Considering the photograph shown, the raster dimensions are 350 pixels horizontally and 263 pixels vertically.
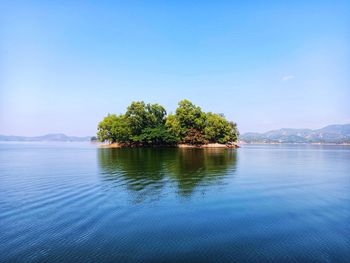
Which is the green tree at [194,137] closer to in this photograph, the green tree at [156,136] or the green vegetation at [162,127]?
the green vegetation at [162,127]

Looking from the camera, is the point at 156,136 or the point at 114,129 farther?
the point at 114,129

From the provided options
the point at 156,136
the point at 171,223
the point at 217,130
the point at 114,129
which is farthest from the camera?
the point at 217,130

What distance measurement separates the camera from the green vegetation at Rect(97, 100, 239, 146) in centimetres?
8950

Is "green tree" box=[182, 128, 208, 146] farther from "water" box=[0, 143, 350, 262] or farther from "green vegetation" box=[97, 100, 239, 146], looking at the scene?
"water" box=[0, 143, 350, 262]

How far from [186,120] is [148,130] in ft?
54.3

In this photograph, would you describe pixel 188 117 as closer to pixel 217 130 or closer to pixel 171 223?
pixel 217 130

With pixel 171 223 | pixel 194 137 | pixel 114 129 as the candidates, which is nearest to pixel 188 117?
pixel 194 137

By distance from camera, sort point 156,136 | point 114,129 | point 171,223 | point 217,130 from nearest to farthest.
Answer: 1. point 171,223
2. point 156,136
3. point 114,129
4. point 217,130

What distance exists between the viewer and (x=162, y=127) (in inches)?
3661

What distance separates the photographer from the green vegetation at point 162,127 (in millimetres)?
89500

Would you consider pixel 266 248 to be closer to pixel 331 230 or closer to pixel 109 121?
pixel 331 230

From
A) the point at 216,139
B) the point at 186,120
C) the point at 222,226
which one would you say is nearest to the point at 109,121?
the point at 186,120

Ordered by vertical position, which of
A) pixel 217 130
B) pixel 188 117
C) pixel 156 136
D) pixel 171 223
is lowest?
pixel 171 223

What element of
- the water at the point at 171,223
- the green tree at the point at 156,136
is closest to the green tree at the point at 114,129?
the green tree at the point at 156,136
